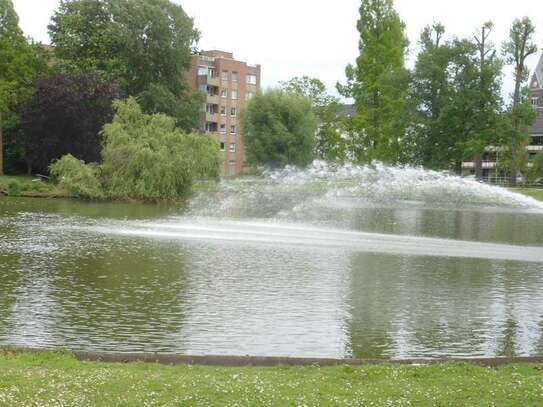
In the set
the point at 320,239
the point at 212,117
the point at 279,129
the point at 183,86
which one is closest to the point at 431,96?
the point at 279,129

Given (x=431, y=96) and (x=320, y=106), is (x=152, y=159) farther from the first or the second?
(x=320, y=106)

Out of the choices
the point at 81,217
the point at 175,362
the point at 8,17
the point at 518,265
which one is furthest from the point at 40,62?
the point at 175,362

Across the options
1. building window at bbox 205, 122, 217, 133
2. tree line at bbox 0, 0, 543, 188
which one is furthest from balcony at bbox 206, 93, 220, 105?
tree line at bbox 0, 0, 543, 188

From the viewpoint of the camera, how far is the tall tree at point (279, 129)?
253ft

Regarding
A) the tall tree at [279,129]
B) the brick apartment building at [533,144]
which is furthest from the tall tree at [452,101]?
the brick apartment building at [533,144]

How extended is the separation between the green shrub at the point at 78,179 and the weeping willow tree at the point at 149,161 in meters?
0.09

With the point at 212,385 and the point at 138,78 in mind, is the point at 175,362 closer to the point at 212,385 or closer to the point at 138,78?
the point at 212,385

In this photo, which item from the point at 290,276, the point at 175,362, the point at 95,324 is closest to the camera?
the point at 175,362

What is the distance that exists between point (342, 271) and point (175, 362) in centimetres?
1052

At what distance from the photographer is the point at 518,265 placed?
837 inches

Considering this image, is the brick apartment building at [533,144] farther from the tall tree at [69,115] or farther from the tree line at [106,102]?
the tall tree at [69,115]

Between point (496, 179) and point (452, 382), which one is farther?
point (496, 179)

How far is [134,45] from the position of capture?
69.9 m

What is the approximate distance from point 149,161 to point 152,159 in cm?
24
